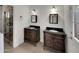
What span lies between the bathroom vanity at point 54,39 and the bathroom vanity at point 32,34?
15cm

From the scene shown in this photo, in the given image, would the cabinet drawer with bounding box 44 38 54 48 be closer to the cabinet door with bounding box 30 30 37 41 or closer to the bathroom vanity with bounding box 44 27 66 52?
the bathroom vanity with bounding box 44 27 66 52

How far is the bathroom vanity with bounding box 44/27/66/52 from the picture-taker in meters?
1.63

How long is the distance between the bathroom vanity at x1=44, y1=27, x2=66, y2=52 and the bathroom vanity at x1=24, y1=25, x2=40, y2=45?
0.15 m

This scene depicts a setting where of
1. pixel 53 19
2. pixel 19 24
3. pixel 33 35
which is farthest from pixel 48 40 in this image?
pixel 19 24

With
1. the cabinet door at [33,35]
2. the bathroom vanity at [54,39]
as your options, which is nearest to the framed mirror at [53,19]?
the bathroom vanity at [54,39]

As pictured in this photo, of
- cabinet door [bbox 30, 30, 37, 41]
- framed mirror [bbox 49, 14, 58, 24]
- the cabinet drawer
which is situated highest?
framed mirror [bbox 49, 14, 58, 24]

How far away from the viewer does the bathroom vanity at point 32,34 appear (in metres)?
1.63

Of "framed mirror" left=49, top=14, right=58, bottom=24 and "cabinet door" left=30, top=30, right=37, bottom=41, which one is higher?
"framed mirror" left=49, top=14, right=58, bottom=24

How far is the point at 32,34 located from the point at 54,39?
45 cm

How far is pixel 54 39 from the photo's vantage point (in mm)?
1718

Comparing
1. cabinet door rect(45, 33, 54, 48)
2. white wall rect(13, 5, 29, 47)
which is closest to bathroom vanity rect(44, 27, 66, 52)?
cabinet door rect(45, 33, 54, 48)

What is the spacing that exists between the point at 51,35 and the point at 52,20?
31cm

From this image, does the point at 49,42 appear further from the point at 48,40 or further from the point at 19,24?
the point at 19,24
